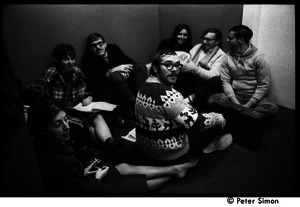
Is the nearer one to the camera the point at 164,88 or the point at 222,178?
the point at 164,88

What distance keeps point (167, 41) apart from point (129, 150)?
1698 millimetres

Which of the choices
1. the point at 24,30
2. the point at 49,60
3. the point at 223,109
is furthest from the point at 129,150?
the point at 24,30

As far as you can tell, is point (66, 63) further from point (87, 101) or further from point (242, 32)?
point (242, 32)

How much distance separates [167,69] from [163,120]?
13.5 inches

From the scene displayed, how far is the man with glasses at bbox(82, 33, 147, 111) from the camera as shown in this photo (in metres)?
2.48

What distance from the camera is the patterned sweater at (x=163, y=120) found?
1.50 metres

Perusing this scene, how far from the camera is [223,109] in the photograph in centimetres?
210

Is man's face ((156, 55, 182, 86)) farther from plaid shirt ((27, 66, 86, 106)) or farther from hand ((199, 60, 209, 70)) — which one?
hand ((199, 60, 209, 70))

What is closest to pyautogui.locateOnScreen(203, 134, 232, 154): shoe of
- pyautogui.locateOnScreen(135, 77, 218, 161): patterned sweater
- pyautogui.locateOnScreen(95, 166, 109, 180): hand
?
pyautogui.locateOnScreen(135, 77, 218, 161): patterned sweater

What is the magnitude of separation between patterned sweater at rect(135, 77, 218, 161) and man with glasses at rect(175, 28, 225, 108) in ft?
2.95

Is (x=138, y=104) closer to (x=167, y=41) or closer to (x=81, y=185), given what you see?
(x=81, y=185)

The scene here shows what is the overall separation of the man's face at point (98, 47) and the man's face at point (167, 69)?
1123 mm

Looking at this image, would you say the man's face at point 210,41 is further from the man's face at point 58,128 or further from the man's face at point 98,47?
the man's face at point 58,128

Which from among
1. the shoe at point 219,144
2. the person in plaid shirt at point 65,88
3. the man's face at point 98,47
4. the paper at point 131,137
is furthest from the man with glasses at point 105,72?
the shoe at point 219,144
